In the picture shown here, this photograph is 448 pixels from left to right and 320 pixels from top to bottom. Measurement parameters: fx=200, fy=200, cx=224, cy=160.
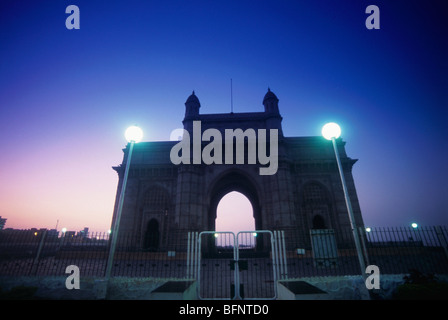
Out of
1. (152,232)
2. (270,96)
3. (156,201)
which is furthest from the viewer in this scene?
(270,96)

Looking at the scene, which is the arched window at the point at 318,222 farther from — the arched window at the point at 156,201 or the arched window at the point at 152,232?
the arched window at the point at 152,232

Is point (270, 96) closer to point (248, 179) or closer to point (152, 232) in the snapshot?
point (248, 179)

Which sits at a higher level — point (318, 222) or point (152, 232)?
point (318, 222)

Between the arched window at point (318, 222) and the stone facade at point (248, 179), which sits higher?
the stone facade at point (248, 179)

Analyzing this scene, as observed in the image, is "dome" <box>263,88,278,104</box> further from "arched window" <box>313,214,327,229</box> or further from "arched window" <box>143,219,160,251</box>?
"arched window" <box>143,219,160,251</box>

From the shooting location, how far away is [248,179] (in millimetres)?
23391

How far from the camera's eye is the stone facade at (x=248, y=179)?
67.9ft

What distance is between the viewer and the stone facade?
2069 cm

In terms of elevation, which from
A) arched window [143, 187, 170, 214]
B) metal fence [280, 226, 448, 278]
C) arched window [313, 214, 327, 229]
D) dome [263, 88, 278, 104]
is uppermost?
dome [263, 88, 278, 104]

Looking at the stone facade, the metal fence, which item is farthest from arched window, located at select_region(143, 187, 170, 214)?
the metal fence

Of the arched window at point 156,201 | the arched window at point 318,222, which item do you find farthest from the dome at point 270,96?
the arched window at point 156,201

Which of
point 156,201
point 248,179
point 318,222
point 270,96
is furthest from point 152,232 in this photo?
point 270,96
